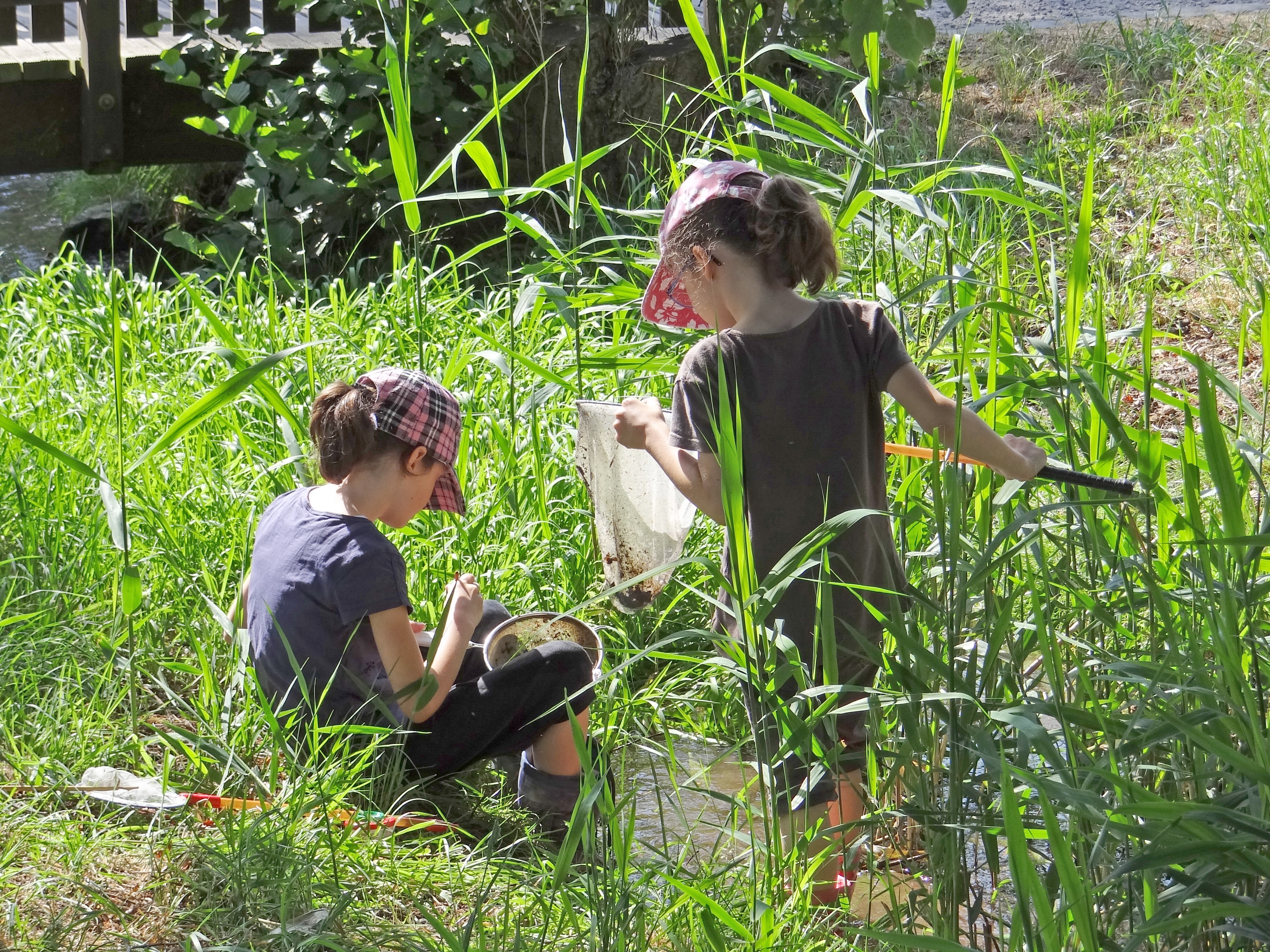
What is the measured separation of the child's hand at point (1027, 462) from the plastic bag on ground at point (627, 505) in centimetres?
67

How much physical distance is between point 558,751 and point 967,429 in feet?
2.96

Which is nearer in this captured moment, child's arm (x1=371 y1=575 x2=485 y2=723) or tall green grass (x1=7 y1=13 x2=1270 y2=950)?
tall green grass (x1=7 y1=13 x2=1270 y2=950)

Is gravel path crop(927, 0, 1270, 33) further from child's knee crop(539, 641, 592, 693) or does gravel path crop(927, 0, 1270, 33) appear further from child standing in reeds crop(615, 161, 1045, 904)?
child's knee crop(539, 641, 592, 693)

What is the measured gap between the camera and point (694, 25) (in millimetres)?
2293

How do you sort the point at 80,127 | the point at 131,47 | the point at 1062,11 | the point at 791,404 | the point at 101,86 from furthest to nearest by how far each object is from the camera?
the point at 1062,11 → the point at 131,47 → the point at 80,127 → the point at 101,86 → the point at 791,404

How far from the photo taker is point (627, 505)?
8.30 ft

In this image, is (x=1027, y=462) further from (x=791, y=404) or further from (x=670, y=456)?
(x=670, y=456)

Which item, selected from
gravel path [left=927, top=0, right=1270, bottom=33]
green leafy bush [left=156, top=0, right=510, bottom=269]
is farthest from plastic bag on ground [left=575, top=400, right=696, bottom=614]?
gravel path [left=927, top=0, right=1270, bottom=33]

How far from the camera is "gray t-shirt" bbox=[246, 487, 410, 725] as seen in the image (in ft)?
6.79

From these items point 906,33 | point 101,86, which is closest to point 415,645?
point 906,33

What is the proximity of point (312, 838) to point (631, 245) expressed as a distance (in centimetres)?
301

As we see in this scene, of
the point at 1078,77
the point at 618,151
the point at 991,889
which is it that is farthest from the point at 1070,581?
the point at 1078,77

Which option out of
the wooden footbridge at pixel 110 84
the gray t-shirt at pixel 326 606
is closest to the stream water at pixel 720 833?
the gray t-shirt at pixel 326 606

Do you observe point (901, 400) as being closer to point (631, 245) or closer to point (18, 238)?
point (631, 245)
